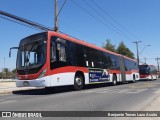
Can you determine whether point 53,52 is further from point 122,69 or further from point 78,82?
point 122,69

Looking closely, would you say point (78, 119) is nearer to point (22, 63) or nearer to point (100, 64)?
point (22, 63)

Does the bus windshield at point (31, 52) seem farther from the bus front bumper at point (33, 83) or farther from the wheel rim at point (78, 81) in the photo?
the wheel rim at point (78, 81)

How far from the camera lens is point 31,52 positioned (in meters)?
16.9

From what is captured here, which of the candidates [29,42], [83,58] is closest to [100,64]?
[83,58]

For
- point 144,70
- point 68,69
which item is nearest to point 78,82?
point 68,69

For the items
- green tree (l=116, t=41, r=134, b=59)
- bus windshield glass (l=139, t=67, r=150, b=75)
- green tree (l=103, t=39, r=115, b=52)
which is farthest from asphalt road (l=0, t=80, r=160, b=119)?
green tree (l=116, t=41, r=134, b=59)

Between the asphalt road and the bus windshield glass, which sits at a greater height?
the bus windshield glass

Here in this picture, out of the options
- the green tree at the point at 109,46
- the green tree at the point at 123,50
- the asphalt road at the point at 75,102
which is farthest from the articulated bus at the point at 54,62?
the green tree at the point at 123,50

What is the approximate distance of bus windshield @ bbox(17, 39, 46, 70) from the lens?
16.4 m

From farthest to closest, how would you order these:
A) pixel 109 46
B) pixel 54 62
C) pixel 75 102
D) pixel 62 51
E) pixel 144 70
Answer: pixel 109 46, pixel 144 70, pixel 62 51, pixel 54 62, pixel 75 102

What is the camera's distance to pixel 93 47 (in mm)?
23297

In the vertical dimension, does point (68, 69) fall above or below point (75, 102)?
above

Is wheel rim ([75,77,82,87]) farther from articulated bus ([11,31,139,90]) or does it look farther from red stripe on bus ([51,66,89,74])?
red stripe on bus ([51,66,89,74])

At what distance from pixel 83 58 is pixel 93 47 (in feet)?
9.29
